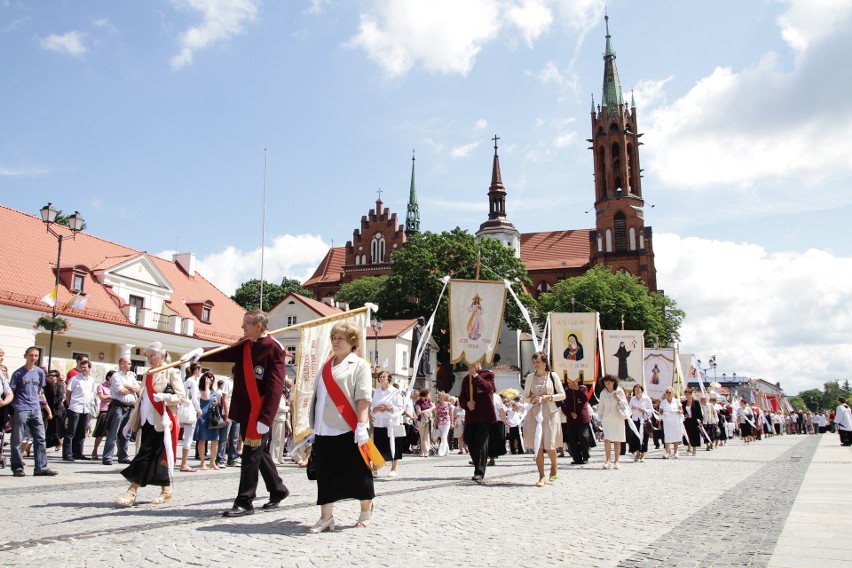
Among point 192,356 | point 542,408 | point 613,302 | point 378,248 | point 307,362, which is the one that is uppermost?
point 378,248

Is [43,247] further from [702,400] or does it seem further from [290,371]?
[702,400]

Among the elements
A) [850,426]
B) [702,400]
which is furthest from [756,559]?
[850,426]

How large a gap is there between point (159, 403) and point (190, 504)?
3.91 ft

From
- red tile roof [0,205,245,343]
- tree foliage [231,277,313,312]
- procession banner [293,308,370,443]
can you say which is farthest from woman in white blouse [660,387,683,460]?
tree foliage [231,277,313,312]

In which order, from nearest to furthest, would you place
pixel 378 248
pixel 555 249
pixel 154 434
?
pixel 154 434 → pixel 378 248 → pixel 555 249

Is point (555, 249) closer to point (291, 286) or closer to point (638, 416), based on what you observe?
point (291, 286)

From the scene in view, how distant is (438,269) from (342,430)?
2153 inches

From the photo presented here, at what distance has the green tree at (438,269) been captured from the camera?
60.8m

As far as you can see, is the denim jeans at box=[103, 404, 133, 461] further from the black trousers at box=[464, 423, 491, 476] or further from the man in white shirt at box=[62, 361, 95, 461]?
the black trousers at box=[464, 423, 491, 476]

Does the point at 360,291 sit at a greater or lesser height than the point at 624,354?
greater

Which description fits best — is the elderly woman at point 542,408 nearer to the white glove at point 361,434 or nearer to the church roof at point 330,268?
the white glove at point 361,434

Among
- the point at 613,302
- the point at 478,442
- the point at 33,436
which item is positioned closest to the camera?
the point at 33,436

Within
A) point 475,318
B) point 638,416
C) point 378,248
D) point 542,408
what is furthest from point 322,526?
point 378,248

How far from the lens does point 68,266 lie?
3106 centimetres
